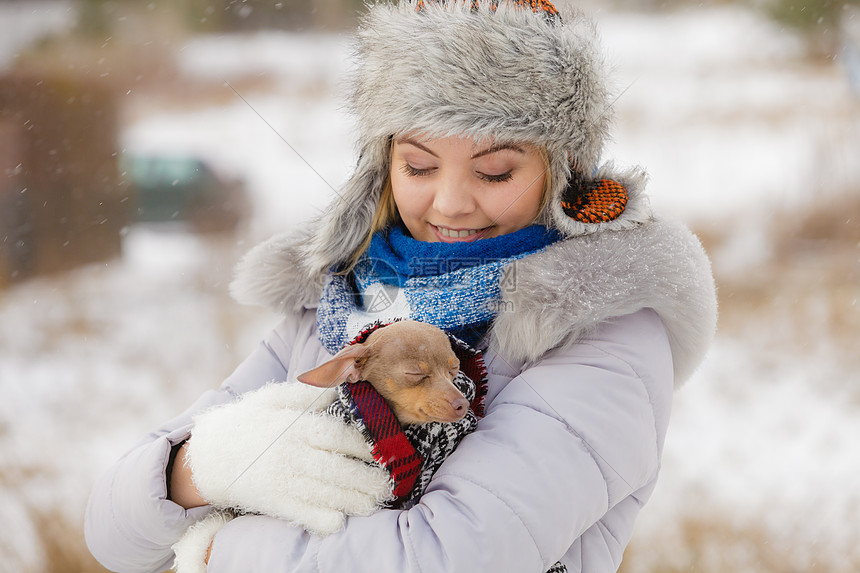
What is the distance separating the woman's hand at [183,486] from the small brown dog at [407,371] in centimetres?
Answer: 32

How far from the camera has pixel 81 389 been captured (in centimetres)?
456

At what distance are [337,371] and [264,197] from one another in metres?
4.08

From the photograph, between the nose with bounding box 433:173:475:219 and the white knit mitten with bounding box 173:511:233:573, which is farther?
the nose with bounding box 433:173:475:219

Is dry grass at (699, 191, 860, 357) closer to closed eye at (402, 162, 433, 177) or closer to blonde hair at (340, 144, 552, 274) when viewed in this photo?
blonde hair at (340, 144, 552, 274)

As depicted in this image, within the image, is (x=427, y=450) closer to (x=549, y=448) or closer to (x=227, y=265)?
(x=549, y=448)

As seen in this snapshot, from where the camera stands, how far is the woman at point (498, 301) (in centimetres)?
107

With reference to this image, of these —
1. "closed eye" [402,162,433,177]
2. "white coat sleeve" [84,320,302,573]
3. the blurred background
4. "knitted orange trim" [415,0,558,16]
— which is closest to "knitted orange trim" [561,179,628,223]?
"closed eye" [402,162,433,177]

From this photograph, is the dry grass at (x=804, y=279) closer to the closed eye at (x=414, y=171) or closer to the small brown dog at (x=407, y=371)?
the closed eye at (x=414, y=171)

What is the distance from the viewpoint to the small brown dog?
1.14m

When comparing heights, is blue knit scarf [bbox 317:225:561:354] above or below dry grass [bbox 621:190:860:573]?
above

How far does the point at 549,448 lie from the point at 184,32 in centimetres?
452

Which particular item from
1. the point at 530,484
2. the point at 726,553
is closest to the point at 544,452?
the point at 530,484

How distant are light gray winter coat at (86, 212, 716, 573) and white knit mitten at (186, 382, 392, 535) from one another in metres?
0.03

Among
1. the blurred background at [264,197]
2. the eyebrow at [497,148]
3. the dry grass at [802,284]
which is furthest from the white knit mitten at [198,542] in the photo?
the dry grass at [802,284]
